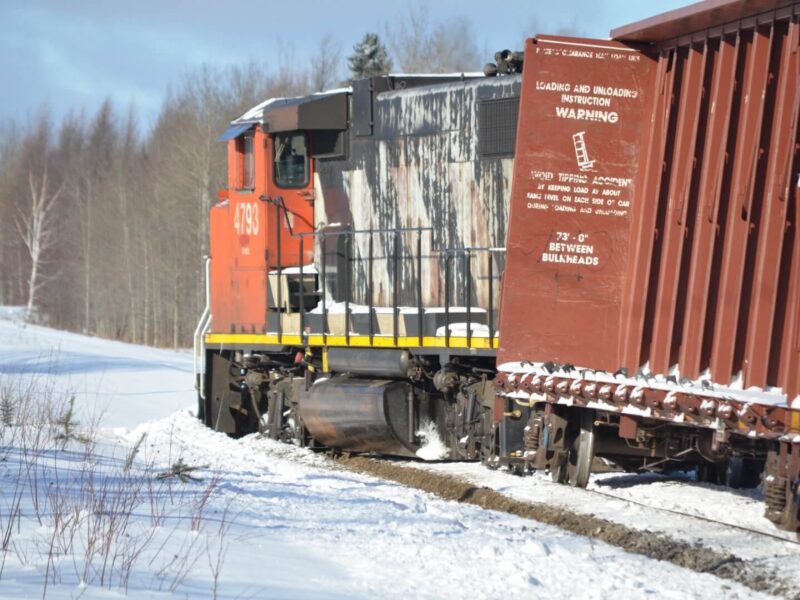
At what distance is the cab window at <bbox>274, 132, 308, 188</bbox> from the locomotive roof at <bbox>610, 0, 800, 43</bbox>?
565cm

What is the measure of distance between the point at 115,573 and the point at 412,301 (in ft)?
23.0

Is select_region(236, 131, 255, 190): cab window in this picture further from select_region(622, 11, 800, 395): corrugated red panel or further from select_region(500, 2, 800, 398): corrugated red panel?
select_region(622, 11, 800, 395): corrugated red panel

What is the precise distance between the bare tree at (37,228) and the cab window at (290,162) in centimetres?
4392

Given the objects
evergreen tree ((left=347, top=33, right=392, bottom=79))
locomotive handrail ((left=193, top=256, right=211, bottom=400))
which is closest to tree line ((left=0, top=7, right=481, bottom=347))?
evergreen tree ((left=347, top=33, right=392, bottom=79))

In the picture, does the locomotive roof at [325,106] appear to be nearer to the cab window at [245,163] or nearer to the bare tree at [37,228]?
the cab window at [245,163]

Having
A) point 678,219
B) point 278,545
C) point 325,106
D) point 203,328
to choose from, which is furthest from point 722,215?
point 203,328

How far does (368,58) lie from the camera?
51.8m

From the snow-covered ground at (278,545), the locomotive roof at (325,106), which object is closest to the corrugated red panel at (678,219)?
the snow-covered ground at (278,545)

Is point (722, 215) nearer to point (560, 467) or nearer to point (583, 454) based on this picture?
point (583, 454)

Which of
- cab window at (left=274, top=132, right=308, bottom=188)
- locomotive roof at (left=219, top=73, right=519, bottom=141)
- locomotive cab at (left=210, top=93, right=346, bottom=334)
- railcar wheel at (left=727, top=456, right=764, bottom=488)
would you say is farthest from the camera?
cab window at (left=274, top=132, right=308, bottom=188)

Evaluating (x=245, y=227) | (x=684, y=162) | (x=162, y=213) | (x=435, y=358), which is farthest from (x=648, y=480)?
(x=162, y=213)

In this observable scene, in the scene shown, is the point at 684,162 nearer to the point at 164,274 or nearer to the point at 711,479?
the point at 711,479

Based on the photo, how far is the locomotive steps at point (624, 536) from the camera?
6207 mm

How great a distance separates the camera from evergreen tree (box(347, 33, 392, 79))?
51.2m
